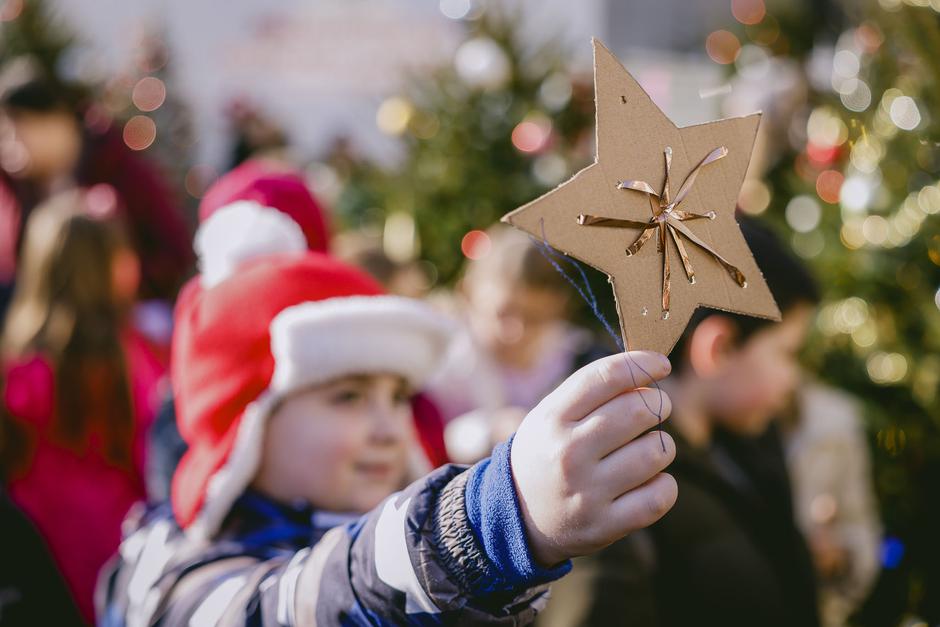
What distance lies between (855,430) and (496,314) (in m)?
1.27

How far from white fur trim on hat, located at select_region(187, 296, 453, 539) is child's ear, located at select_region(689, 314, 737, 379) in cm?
59

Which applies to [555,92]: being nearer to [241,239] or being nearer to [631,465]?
[241,239]

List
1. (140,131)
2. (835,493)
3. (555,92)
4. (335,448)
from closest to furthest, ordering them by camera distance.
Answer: (335,448) < (835,493) < (555,92) < (140,131)

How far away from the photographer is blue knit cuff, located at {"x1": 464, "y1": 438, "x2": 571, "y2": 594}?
2.65 feet

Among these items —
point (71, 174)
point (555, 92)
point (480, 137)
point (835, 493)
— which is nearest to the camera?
point (835, 493)

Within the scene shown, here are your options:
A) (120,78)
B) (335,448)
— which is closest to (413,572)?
(335,448)

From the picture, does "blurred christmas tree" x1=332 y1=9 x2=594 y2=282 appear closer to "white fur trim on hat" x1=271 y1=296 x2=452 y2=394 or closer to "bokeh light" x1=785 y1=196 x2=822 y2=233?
"bokeh light" x1=785 y1=196 x2=822 y2=233

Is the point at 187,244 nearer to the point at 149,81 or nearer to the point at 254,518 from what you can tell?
the point at 254,518

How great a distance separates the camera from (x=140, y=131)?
8.50 meters

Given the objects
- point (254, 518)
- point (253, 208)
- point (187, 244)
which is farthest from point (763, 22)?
point (254, 518)

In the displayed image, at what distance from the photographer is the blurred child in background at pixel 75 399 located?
2.47m

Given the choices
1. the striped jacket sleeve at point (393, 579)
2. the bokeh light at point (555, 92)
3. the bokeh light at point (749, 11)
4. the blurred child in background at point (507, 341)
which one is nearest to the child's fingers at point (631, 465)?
the striped jacket sleeve at point (393, 579)

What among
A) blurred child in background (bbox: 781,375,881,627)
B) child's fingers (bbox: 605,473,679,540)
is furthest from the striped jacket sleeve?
blurred child in background (bbox: 781,375,881,627)

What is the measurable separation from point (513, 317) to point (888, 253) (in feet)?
3.92
